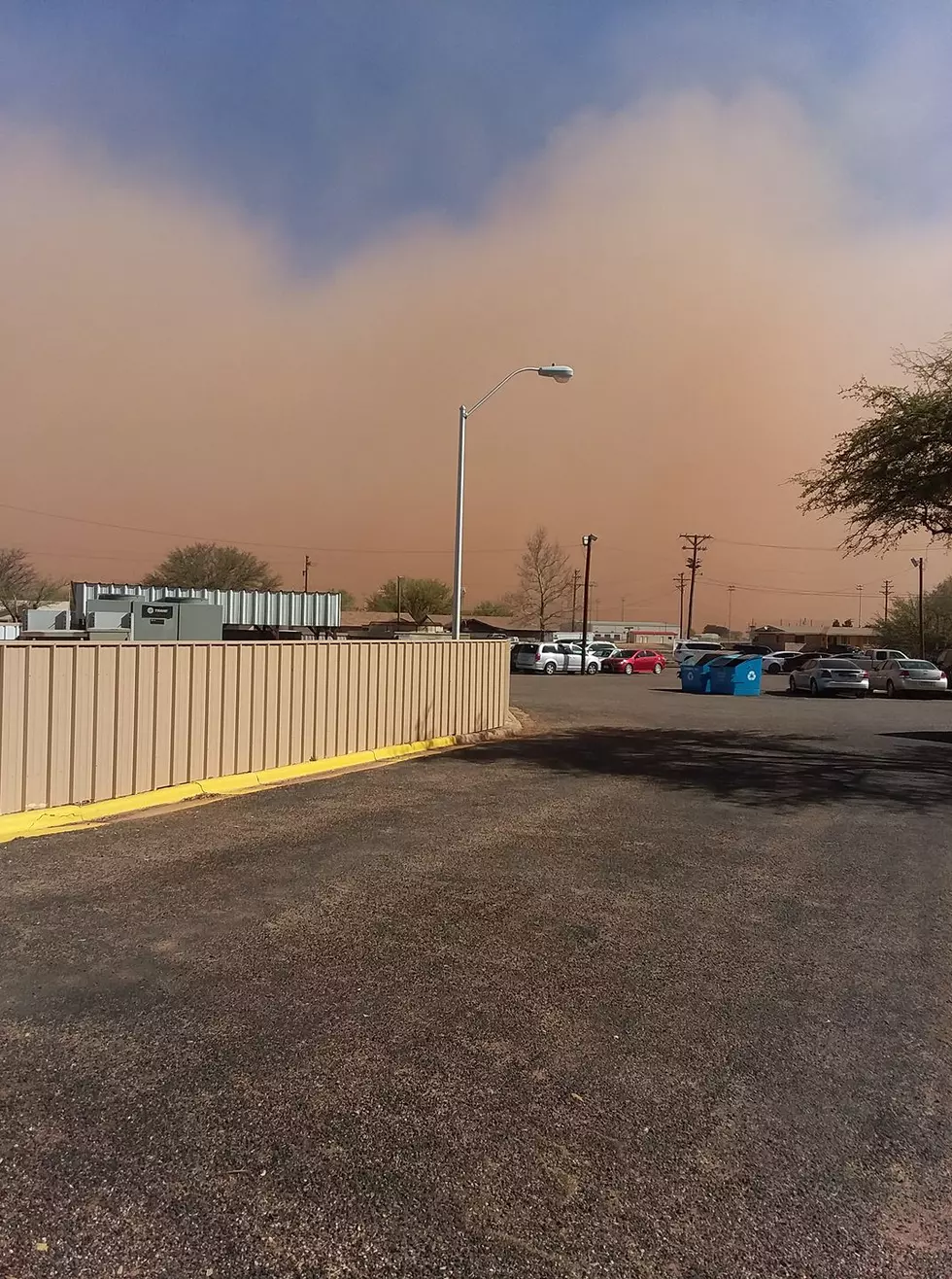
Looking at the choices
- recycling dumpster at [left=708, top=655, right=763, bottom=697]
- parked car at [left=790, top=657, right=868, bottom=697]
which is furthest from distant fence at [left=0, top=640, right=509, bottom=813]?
parked car at [left=790, top=657, right=868, bottom=697]

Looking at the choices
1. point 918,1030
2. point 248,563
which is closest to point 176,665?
point 918,1030

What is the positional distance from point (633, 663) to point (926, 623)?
1746 inches

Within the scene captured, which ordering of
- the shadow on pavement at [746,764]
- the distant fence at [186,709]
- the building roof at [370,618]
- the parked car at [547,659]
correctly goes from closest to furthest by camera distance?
the distant fence at [186,709]
the shadow on pavement at [746,764]
the parked car at [547,659]
the building roof at [370,618]

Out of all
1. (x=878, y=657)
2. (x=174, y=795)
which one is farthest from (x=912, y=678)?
(x=174, y=795)

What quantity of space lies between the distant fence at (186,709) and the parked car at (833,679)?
2402cm

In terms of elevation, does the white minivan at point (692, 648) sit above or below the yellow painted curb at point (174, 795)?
above

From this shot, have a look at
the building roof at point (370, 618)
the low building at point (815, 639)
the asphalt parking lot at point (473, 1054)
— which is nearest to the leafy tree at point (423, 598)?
the building roof at point (370, 618)

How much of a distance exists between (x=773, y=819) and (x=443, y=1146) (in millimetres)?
6819

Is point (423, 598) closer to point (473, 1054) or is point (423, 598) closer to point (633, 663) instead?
point (633, 663)

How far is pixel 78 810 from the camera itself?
8.48m

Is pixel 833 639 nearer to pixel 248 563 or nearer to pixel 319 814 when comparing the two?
pixel 248 563

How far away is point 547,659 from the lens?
157 ft

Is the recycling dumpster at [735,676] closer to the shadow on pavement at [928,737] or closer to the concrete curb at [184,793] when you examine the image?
the shadow on pavement at [928,737]

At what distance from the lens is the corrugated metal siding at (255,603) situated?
35.6 m
